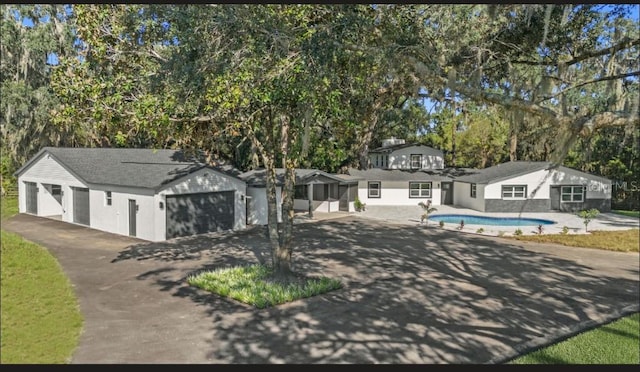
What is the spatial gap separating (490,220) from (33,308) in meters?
27.4

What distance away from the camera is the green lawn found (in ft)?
5.94

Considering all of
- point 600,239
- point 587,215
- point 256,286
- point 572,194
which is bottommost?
point 256,286

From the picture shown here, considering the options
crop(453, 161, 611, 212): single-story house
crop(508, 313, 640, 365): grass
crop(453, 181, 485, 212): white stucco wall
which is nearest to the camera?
crop(508, 313, 640, 365): grass

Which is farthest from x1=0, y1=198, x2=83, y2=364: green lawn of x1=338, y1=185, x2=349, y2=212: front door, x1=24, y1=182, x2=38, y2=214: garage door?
x1=338, y1=185, x2=349, y2=212: front door

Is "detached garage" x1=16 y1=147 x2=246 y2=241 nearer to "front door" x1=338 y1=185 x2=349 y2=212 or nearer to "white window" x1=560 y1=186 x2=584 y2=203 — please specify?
"front door" x1=338 y1=185 x2=349 y2=212

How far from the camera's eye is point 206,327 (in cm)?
796

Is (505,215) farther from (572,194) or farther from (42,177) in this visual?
(42,177)

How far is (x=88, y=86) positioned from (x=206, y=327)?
5.03 m

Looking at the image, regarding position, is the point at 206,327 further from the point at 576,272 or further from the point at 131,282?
the point at 576,272

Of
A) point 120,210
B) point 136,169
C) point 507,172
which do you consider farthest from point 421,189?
point 120,210

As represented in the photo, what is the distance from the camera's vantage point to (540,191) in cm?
2866

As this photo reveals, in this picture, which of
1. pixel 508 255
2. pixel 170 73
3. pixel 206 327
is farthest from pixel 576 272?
pixel 170 73

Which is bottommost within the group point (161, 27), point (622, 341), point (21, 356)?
point (622, 341)

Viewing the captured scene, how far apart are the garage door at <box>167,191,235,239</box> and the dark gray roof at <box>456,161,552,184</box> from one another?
18460 mm
